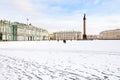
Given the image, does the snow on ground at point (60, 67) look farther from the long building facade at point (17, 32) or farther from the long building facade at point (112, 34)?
the long building facade at point (112, 34)

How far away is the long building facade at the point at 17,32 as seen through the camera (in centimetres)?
6353

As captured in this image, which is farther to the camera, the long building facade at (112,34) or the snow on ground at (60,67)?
the long building facade at (112,34)

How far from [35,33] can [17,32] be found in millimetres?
18199

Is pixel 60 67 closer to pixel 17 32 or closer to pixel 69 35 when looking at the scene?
pixel 17 32

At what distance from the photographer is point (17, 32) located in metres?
72.8

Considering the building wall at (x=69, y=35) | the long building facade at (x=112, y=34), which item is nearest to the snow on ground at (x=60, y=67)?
the long building facade at (x=112, y=34)

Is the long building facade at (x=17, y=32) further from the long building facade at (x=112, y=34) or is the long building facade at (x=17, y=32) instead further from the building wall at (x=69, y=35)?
the long building facade at (x=112, y=34)

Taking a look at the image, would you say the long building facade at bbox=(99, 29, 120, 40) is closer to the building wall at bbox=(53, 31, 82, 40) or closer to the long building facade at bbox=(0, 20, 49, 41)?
the building wall at bbox=(53, 31, 82, 40)

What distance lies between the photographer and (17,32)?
239 ft

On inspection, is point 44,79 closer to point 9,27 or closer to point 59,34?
point 9,27

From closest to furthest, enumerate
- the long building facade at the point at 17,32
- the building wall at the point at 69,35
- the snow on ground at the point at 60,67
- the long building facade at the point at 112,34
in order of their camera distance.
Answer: the snow on ground at the point at 60,67 → the long building facade at the point at 17,32 → the long building facade at the point at 112,34 → the building wall at the point at 69,35

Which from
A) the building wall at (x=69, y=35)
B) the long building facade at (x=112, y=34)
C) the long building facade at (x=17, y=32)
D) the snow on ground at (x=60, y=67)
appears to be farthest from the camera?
the building wall at (x=69, y=35)

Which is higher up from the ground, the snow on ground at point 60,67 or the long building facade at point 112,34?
the long building facade at point 112,34

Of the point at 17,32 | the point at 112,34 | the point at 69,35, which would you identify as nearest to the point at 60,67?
the point at 17,32
